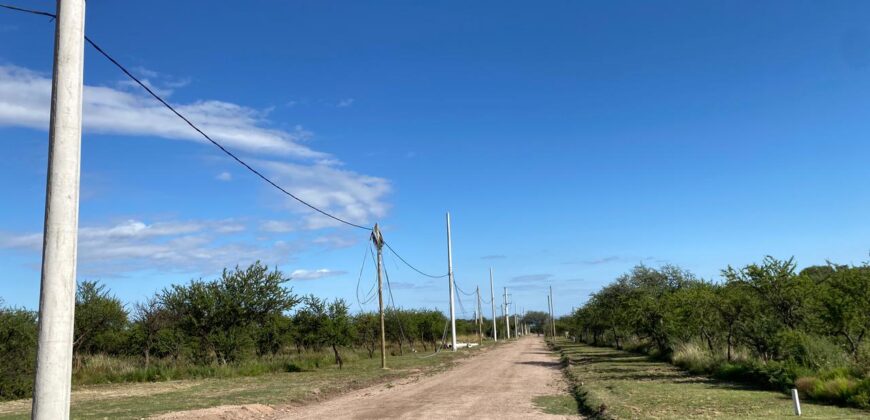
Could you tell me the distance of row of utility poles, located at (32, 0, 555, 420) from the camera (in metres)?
5.67

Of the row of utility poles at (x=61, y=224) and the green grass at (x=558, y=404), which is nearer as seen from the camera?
the row of utility poles at (x=61, y=224)

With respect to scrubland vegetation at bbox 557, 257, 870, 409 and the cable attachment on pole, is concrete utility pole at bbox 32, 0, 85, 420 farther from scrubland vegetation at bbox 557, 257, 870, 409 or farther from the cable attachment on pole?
the cable attachment on pole

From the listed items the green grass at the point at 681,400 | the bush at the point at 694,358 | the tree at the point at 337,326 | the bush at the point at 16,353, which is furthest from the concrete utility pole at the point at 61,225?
the tree at the point at 337,326

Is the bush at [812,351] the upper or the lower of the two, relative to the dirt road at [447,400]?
upper

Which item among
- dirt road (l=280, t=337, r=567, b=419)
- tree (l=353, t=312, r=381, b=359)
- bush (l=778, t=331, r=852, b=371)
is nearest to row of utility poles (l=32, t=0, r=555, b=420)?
dirt road (l=280, t=337, r=567, b=419)

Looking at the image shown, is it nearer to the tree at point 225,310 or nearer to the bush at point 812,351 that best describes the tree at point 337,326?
the tree at point 225,310

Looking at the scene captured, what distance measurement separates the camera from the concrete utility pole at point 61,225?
5.67m

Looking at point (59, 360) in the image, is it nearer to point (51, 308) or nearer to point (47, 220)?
point (51, 308)

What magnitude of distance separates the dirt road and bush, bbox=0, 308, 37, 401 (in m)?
13.0

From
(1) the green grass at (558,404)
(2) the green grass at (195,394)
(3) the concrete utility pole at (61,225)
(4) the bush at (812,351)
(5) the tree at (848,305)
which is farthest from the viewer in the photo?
(5) the tree at (848,305)

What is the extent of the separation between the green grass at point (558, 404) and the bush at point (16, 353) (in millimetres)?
19457

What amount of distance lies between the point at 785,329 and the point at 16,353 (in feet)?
93.4

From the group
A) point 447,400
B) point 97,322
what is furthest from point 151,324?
point 447,400

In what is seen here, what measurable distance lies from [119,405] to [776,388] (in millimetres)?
19104
